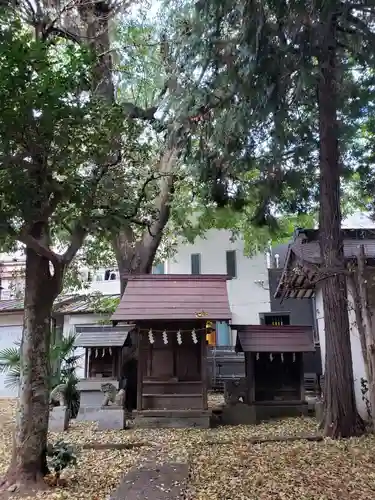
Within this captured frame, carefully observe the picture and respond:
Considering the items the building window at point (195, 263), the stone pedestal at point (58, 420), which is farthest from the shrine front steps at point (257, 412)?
the building window at point (195, 263)

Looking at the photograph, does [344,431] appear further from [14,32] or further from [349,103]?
[14,32]

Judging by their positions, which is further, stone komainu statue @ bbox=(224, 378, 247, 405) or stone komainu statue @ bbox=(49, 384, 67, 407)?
stone komainu statue @ bbox=(224, 378, 247, 405)

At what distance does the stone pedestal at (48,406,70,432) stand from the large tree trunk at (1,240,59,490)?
14.4 ft

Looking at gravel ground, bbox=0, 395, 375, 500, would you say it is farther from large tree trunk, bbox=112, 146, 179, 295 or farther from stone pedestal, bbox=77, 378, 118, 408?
large tree trunk, bbox=112, 146, 179, 295

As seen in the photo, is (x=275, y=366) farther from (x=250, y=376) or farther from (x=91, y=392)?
(x=91, y=392)

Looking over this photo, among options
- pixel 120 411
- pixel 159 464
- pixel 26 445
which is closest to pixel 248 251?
pixel 120 411

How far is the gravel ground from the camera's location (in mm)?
5043

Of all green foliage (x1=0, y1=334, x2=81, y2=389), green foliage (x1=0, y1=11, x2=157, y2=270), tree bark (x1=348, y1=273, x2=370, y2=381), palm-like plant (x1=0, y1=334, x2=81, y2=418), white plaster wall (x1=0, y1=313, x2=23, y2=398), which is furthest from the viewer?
white plaster wall (x1=0, y1=313, x2=23, y2=398)

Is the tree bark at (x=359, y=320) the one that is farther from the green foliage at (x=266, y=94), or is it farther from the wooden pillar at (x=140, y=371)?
the wooden pillar at (x=140, y=371)

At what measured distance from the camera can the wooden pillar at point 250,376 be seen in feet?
35.4

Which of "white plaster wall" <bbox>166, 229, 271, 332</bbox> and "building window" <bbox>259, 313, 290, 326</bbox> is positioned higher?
"white plaster wall" <bbox>166, 229, 271, 332</bbox>

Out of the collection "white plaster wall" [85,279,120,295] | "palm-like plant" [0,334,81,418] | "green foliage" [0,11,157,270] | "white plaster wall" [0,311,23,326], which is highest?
"white plaster wall" [85,279,120,295]

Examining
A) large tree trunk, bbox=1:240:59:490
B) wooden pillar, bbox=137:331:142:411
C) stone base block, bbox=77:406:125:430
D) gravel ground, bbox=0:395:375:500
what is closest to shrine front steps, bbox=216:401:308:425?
gravel ground, bbox=0:395:375:500

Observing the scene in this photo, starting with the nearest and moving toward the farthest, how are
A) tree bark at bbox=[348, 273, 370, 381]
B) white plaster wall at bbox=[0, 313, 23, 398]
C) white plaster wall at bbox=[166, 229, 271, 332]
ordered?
tree bark at bbox=[348, 273, 370, 381] → white plaster wall at bbox=[0, 313, 23, 398] → white plaster wall at bbox=[166, 229, 271, 332]
